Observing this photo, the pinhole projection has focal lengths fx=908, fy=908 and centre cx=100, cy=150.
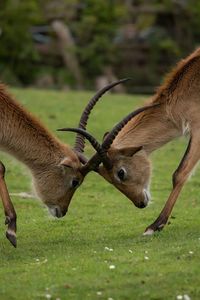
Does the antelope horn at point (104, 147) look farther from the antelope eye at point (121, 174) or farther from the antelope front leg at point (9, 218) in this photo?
the antelope front leg at point (9, 218)

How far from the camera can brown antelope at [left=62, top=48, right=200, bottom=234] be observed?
31.6 feet

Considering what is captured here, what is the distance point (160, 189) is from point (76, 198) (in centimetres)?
128

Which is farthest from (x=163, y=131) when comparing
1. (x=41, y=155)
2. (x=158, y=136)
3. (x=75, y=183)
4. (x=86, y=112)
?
(x=41, y=155)

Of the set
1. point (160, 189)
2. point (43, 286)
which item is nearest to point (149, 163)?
point (160, 189)

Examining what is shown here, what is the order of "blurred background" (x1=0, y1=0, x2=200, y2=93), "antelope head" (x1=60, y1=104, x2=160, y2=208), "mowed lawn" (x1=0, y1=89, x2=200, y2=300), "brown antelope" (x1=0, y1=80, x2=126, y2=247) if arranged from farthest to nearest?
"blurred background" (x1=0, y1=0, x2=200, y2=93), "antelope head" (x1=60, y1=104, x2=160, y2=208), "brown antelope" (x1=0, y1=80, x2=126, y2=247), "mowed lawn" (x1=0, y1=89, x2=200, y2=300)

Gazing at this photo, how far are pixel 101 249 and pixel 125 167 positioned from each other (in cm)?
150

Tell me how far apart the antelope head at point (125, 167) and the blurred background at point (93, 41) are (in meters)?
18.7

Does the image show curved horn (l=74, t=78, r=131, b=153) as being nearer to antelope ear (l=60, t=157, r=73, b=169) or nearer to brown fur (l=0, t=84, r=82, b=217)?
brown fur (l=0, t=84, r=82, b=217)

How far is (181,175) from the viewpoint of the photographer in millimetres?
9594

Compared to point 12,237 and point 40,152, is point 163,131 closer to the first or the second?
point 40,152

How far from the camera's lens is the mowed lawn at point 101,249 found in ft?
22.8

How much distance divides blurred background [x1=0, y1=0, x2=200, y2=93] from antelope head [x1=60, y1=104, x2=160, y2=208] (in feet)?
61.2

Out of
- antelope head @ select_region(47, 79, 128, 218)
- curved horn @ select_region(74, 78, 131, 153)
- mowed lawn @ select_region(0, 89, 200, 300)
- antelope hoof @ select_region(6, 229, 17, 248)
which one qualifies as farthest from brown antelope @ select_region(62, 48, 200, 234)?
antelope hoof @ select_region(6, 229, 17, 248)

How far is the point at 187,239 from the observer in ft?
29.0
